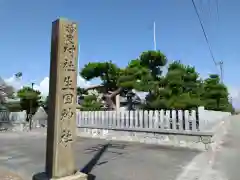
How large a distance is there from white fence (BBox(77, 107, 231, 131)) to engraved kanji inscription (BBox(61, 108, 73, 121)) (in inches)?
250

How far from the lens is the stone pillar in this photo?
393cm

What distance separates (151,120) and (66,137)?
7032 millimetres

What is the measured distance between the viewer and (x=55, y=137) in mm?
3926

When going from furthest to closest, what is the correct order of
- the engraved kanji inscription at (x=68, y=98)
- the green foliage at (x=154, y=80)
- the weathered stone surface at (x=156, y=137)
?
1. the green foliage at (x=154, y=80)
2. the weathered stone surface at (x=156, y=137)
3. the engraved kanji inscription at (x=68, y=98)

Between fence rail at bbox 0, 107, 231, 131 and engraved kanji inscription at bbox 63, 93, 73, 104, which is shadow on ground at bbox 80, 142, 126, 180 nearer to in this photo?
fence rail at bbox 0, 107, 231, 131

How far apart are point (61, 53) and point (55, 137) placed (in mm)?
1364

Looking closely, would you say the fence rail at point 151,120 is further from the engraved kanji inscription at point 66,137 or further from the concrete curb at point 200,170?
the engraved kanji inscription at point 66,137

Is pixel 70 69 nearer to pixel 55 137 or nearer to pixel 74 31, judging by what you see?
pixel 74 31

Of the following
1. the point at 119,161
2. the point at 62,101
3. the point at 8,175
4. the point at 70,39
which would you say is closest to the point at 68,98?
the point at 62,101

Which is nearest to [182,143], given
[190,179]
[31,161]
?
[190,179]

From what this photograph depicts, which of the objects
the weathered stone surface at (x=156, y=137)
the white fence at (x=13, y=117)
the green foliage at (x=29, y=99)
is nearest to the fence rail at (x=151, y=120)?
the weathered stone surface at (x=156, y=137)

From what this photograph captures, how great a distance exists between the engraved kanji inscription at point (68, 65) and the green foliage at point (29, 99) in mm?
22275

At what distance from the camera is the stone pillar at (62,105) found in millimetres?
3934

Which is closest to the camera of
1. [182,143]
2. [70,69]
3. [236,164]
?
[70,69]
